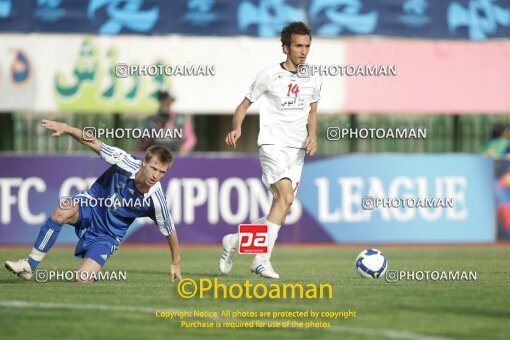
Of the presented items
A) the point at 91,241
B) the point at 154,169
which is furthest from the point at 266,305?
the point at 91,241

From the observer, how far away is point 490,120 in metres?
24.5

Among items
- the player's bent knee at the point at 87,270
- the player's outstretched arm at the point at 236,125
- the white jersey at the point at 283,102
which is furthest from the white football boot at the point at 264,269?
the player's bent knee at the point at 87,270

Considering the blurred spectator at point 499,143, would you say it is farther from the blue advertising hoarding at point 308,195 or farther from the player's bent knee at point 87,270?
the player's bent knee at point 87,270

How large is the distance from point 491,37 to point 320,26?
10.7 ft

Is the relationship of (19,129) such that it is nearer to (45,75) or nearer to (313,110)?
(45,75)

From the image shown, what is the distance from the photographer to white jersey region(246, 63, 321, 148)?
420 inches

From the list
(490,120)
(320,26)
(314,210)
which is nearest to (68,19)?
(320,26)

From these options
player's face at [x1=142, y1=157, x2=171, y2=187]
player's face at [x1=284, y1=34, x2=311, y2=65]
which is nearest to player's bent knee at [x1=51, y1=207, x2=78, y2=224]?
player's face at [x1=142, y1=157, x2=171, y2=187]

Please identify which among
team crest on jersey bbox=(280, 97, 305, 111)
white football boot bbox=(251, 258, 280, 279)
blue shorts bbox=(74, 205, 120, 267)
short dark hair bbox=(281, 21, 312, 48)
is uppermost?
short dark hair bbox=(281, 21, 312, 48)

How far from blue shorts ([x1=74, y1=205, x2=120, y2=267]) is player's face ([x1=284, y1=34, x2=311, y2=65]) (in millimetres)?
2335

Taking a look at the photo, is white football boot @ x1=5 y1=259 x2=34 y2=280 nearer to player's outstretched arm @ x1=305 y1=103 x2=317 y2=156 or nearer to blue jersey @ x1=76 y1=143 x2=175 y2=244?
blue jersey @ x1=76 y1=143 x2=175 y2=244

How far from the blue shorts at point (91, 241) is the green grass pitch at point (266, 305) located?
335mm

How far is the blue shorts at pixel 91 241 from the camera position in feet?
33.0

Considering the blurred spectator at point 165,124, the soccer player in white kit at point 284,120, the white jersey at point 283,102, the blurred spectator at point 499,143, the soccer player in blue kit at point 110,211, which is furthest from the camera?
the blurred spectator at point 499,143
